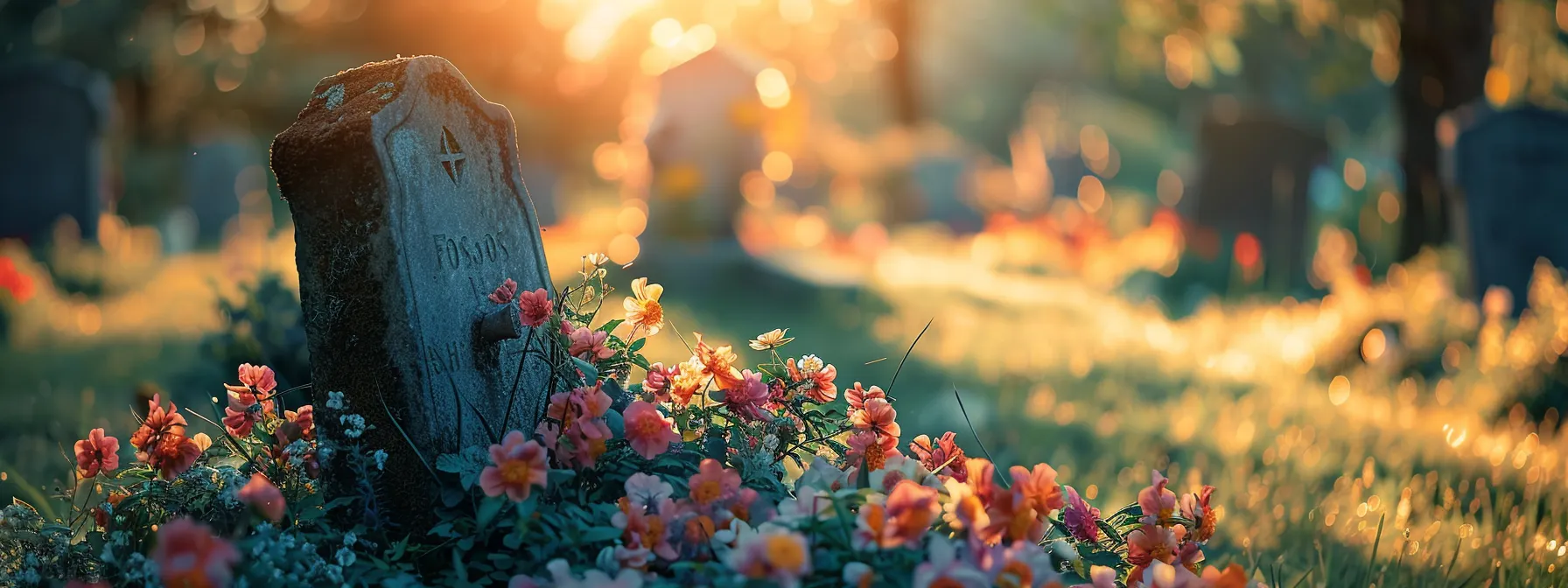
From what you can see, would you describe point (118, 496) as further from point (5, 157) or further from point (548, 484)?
point (5, 157)

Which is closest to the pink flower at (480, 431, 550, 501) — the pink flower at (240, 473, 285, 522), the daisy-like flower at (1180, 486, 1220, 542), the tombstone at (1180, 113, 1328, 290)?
the pink flower at (240, 473, 285, 522)

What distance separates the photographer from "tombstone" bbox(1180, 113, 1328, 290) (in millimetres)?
11070

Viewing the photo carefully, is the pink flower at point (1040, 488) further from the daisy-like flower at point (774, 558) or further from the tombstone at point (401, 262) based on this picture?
the tombstone at point (401, 262)

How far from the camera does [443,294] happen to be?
7.59 feet

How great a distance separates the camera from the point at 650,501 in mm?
2039

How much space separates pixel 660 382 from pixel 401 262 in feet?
1.82

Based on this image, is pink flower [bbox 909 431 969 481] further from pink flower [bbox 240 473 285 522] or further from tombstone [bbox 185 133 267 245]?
tombstone [bbox 185 133 267 245]

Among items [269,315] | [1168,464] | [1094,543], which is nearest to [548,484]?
[1094,543]

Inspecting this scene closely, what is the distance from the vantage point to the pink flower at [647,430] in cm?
205

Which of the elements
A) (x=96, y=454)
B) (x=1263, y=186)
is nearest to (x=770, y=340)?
(x=96, y=454)

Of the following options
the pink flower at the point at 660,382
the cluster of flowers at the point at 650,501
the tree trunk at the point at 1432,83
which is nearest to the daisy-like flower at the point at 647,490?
the cluster of flowers at the point at 650,501

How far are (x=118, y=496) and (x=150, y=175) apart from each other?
20.8 metres

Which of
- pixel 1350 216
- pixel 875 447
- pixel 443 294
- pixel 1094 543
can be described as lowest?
pixel 1350 216

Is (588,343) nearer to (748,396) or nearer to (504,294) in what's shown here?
(504,294)
